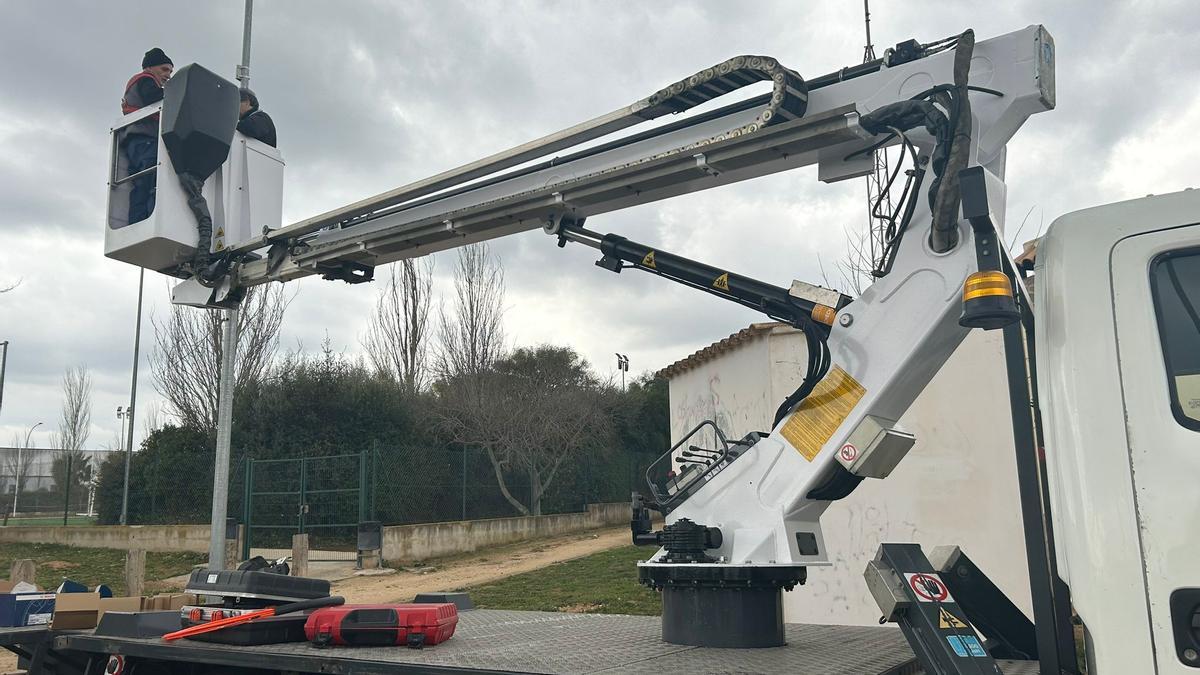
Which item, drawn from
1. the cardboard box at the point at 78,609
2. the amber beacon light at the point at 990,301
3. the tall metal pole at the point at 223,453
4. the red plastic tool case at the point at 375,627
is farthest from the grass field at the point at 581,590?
the amber beacon light at the point at 990,301

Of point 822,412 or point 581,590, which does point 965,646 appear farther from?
point 581,590

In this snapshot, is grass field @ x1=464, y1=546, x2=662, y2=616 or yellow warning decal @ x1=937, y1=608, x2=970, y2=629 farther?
grass field @ x1=464, y1=546, x2=662, y2=616

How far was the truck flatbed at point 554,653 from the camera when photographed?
3359 mm

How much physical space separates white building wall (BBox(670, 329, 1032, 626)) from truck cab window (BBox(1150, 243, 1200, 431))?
616 cm

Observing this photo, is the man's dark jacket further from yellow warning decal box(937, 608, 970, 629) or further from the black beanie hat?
yellow warning decal box(937, 608, 970, 629)

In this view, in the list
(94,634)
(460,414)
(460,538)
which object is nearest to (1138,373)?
(94,634)

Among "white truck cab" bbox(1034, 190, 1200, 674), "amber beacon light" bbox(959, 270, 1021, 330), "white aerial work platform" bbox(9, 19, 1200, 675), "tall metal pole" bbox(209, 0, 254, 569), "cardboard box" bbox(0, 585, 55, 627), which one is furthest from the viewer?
"tall metal pole" bbox(209, 0, 254, 569)

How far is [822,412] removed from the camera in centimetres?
400

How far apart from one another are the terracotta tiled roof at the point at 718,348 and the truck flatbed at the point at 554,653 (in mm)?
4972

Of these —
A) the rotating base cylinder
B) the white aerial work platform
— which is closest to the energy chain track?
the white aerial work platform

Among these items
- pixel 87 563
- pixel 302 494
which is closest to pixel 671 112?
pixel 302 494

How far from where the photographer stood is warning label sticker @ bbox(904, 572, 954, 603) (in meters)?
3.06

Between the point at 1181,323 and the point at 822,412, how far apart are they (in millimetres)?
1626

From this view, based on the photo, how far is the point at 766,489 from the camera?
4062 millimetres
